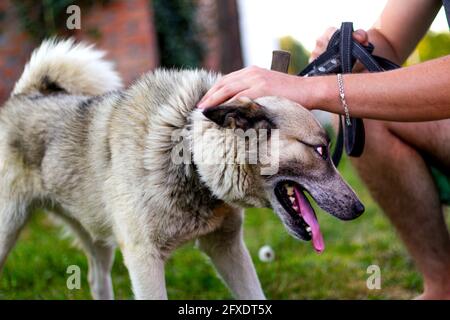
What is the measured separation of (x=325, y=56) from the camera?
8.23 feet

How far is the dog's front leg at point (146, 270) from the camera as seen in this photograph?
2.40 meters

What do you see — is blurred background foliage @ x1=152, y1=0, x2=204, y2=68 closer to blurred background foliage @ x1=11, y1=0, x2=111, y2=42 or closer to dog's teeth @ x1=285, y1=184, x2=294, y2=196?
blurred background foliage @ x1=11, y1=0, x2=111, y2=42

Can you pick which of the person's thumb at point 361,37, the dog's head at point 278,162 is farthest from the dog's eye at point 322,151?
the person's thumb at point 361,37

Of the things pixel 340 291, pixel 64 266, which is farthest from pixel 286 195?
pixel 64 266

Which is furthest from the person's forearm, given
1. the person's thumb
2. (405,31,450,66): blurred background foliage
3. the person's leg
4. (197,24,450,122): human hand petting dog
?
(405,31,450,66): blurred background foliage

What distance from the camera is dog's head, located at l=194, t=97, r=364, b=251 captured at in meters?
2.19

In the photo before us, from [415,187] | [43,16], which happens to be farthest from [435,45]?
[415,187]

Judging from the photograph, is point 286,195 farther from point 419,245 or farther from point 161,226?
point 419,245

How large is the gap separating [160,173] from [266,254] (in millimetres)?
1640

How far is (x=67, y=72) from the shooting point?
10.6 ft

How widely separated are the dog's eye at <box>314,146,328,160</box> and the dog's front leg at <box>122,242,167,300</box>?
0.69 metres

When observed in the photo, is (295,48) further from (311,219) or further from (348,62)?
(311,219)
